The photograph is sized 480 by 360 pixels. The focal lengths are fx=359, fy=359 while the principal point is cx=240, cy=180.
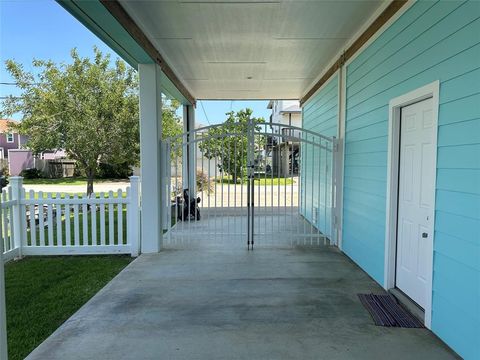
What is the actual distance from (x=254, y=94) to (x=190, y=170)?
8.59 ft

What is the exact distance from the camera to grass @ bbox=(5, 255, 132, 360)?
2.96m

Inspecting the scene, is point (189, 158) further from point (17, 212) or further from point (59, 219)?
point (17, 212)

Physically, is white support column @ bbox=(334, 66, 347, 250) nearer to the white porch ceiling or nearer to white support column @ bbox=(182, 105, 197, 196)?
the white porch ceiling

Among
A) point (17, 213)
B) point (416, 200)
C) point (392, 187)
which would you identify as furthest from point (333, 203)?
point (17, 213)

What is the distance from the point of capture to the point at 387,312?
11.0 ft

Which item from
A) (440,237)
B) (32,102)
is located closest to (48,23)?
(32,102)

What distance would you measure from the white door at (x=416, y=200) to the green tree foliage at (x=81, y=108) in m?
8.41

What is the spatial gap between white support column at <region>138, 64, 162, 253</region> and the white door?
3.50m

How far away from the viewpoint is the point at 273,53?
583 centimetres

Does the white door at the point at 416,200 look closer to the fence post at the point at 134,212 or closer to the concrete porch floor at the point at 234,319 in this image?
the concrete porch floor at the point at 234,319

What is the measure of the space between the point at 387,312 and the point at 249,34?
3.84 meters

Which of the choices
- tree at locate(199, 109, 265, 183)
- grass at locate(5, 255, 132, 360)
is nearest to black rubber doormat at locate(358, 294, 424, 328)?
tree at locate(199, 109, 265, 183)

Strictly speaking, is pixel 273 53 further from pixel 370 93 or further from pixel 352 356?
pixel 352 356

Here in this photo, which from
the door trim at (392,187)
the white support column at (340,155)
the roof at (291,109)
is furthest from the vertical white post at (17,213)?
the roof at (291,109)
